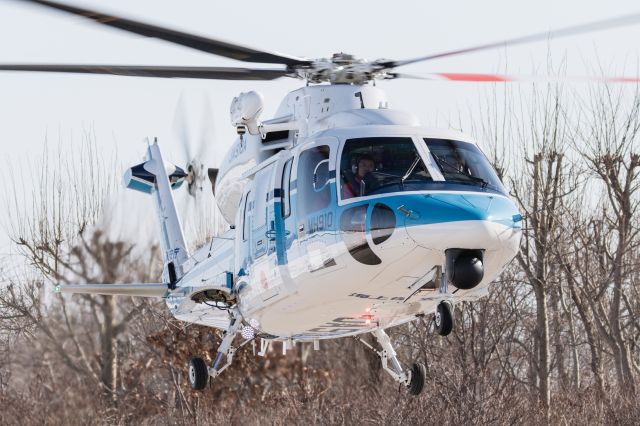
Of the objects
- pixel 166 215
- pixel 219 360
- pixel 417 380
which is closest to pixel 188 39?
pixel 219 360

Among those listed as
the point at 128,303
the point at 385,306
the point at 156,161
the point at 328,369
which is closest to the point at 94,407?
the point at 128,303

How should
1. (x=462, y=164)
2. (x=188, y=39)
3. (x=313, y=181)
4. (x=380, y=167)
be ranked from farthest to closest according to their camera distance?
(x=313, y=181)
(x=188, y=39)
(x=462, y=164)
(x=380, y=167)

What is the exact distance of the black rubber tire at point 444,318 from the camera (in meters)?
12.0

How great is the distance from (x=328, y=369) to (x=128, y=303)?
17.2ft

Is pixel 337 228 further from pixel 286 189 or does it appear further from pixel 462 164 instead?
pixel 462 164

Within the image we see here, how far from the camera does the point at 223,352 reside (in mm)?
15406

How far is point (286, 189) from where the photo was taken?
13383 mm

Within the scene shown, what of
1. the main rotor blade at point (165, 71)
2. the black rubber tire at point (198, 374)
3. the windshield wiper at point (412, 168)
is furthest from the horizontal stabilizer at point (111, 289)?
the windshield wiper at point (412, 168)

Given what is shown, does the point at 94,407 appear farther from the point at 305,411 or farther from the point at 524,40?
the point at 524,40

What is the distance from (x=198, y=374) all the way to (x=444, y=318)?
15.7ft

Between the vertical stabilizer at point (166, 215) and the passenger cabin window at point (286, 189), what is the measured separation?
16.6 feet

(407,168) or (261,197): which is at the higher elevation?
(407,168)

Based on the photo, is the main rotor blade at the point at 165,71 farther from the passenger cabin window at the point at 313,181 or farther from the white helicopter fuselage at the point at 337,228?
the passenger cabin window at the point at 313,181

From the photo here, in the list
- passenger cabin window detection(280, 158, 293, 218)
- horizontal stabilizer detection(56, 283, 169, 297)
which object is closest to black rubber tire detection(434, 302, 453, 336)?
passenger cabin window detection(280, 158, 293, 218)
